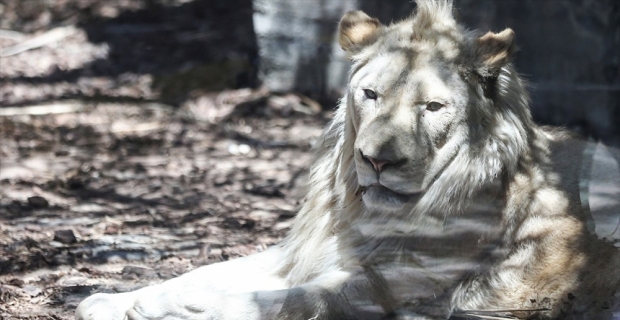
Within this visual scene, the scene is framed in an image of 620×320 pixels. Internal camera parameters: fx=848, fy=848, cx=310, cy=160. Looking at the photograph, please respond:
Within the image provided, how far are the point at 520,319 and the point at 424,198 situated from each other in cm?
57

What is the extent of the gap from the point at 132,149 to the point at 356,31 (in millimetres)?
3423

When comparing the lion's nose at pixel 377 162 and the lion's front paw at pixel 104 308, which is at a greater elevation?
the lion's nose at pixel 377 162

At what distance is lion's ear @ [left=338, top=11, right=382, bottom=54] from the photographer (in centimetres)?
334

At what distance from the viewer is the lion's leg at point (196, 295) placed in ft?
9.47

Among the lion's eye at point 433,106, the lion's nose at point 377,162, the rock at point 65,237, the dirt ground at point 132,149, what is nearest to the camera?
the lion's nose at point 377,162

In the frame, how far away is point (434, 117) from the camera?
2.97 m

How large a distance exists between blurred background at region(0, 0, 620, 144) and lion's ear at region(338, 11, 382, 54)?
1173 mm

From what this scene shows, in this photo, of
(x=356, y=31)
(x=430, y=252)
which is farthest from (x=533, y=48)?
(x=430, y=252)

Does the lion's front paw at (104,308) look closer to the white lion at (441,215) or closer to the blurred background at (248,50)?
the white lion at (441,215)

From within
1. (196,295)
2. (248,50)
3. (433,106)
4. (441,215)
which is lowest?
(248,50)

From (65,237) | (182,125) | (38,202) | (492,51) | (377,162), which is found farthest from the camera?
(182,125)

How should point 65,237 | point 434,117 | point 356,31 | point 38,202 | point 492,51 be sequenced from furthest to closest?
point 38,202, point 65,237, point 356,31, point 492,51, point 434,117

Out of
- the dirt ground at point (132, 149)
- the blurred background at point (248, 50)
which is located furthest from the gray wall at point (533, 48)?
the dirt ground at point (132, 149)

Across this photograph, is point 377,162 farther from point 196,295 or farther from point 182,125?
point 182,125
